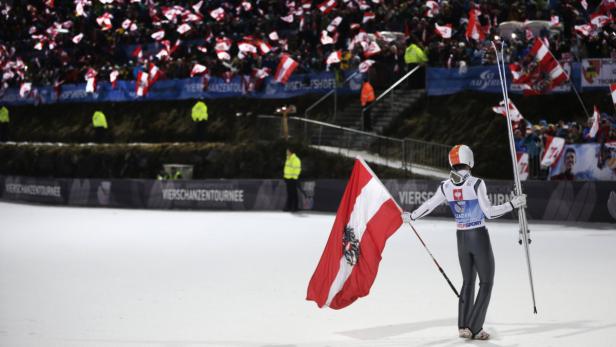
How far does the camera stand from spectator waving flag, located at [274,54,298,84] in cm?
3434

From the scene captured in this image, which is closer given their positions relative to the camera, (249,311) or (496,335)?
(496,335)

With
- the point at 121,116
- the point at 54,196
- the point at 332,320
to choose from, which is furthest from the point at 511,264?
the point at 121,116

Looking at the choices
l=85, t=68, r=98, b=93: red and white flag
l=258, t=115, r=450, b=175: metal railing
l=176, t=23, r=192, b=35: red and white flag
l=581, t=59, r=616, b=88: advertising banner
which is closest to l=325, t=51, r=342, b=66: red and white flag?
l=258, t=115, r=450, b=175: metal railing

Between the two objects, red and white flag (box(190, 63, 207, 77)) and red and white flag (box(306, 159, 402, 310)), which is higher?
red and white flag (box(190, 63, 207, 77))

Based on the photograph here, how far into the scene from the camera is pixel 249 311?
398 inches

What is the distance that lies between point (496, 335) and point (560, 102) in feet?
75.3

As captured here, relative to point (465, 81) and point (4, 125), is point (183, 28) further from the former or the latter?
point (465, 81)

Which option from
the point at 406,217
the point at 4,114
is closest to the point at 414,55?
the point at 4,114

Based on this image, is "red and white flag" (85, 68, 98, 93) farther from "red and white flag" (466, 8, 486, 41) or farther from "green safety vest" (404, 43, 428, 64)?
"red and white flag" (466, 8, 486, 41)

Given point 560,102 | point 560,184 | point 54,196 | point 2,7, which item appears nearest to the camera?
point 560,184

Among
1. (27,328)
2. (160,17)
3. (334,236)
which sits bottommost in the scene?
(27,328)

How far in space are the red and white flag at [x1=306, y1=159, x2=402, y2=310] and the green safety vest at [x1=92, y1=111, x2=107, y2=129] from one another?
32.6m

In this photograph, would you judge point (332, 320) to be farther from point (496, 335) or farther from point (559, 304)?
point (559, 304)

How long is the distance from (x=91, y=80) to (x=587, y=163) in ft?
87.3
